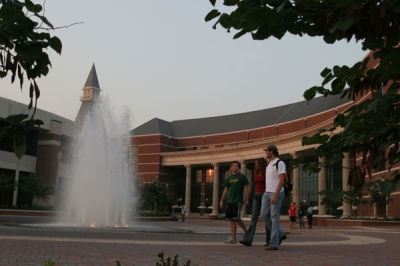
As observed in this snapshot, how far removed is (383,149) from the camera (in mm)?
2232

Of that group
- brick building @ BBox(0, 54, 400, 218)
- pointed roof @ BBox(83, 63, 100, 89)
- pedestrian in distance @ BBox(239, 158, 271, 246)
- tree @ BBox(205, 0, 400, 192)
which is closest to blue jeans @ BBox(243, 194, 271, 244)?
pedestrian in distance @ BBox(239, 158, 271, 246)

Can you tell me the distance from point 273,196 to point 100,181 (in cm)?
1659

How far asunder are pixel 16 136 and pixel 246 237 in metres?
7.97

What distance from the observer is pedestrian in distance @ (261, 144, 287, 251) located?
8.84 m

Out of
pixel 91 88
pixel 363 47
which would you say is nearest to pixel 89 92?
pixel 91 88

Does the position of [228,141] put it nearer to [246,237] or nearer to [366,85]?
[246,237]

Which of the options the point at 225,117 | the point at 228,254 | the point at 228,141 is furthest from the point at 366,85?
the point at 225,117

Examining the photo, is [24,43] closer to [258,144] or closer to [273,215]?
[273,215]

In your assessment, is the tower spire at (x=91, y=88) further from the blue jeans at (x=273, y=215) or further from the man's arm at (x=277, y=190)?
the man's arm at (x=277, y=190)

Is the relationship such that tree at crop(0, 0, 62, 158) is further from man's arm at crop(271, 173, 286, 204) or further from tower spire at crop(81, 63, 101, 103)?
tower spire at crop(81, 63, 101, 103)

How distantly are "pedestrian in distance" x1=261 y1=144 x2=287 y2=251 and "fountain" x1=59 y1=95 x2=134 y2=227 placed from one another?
1421 centimetres

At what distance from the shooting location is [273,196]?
8.88 meters

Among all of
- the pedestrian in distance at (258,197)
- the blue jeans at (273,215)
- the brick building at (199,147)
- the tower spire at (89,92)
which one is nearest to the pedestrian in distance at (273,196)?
the blue jeans at (273,215)

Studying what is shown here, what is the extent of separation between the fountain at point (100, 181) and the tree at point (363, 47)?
66.6ft
